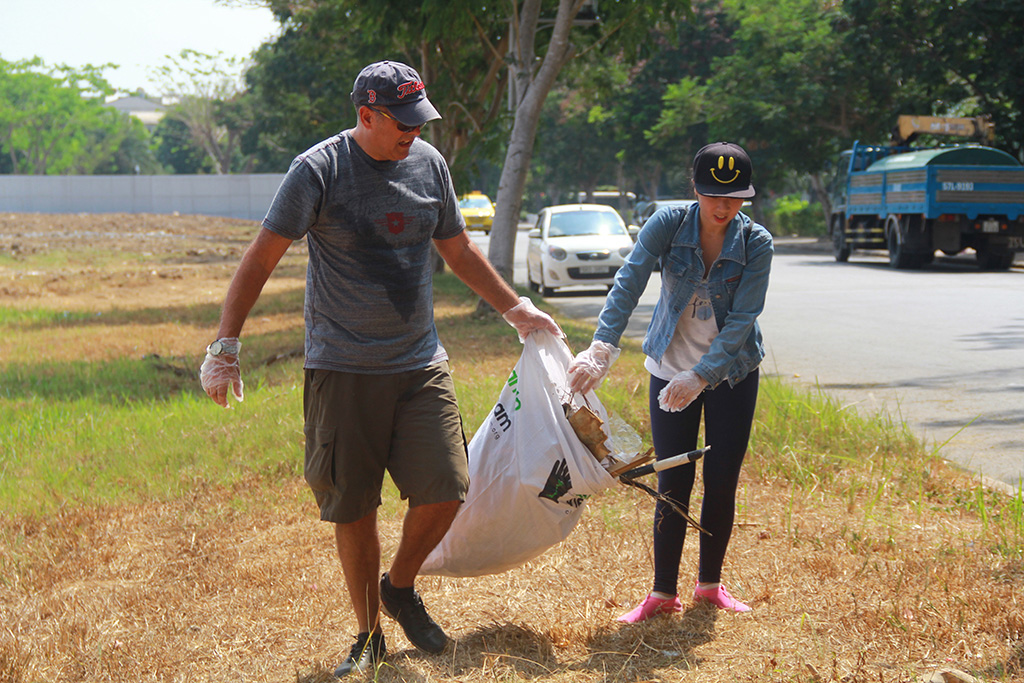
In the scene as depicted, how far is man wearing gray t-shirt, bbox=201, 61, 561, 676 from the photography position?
124 inches

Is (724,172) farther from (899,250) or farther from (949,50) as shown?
(949,50)

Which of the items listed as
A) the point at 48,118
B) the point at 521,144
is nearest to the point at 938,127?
the point at 521,144

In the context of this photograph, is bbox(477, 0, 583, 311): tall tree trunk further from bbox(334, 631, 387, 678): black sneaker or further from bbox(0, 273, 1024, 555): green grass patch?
bbox(334, 631, 387, 678): black sneaker

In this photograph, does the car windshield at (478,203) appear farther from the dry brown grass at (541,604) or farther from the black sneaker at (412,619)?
the black sneaker at (412,619)

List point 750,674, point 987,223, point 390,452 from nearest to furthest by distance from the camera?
point 750,674, point 390,452, point 987,223

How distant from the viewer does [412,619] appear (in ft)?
11.4

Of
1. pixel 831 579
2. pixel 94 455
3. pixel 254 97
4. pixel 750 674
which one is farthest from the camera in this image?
pixel 254 97

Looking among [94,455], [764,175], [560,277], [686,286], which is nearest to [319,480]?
[686,286]

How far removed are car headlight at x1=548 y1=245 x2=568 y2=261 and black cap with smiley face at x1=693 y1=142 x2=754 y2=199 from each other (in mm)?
14035

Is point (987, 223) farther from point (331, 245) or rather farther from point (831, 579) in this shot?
point (331, 245)

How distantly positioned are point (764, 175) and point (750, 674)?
117 feet

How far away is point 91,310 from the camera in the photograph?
15.1m

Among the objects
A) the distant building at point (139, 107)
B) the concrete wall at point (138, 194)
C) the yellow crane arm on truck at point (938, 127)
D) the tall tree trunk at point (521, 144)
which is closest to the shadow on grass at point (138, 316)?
the tall tree trunk at point (521, 144)

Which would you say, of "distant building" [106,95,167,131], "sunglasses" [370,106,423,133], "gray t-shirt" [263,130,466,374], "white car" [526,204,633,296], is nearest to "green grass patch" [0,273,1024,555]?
"gray t-shirt" [263,130,466,374]
